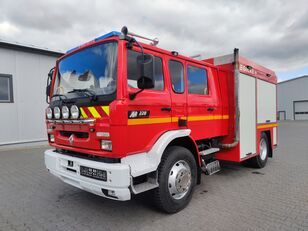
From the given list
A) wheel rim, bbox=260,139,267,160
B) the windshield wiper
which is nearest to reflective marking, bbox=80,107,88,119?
the windshield wiper

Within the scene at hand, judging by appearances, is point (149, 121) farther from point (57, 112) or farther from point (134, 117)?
point (57, 112)

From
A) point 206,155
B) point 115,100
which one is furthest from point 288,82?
point 115,100

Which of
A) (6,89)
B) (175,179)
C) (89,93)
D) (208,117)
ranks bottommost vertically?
(175,179)

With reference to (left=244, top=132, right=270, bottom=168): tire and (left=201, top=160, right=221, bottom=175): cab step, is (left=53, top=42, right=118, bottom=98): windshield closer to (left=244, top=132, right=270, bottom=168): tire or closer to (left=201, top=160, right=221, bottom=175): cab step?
(left=201, top=160, right=221, bottom=175): cab step

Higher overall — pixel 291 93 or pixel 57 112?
pixel 291 93

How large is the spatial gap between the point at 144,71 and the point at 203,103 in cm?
188

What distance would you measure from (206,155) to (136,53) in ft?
8.43

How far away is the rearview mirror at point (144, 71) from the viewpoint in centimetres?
276

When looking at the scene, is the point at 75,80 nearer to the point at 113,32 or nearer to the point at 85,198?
the point at 113,32

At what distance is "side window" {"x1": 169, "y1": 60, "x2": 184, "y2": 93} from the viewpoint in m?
3.70

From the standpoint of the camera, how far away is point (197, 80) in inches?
167

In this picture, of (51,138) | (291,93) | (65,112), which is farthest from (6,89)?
(291,93)

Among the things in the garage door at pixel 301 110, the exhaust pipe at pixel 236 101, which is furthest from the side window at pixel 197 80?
the garage door at pixel 301 110

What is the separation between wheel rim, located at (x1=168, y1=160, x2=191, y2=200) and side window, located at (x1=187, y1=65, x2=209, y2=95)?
1306 mm
